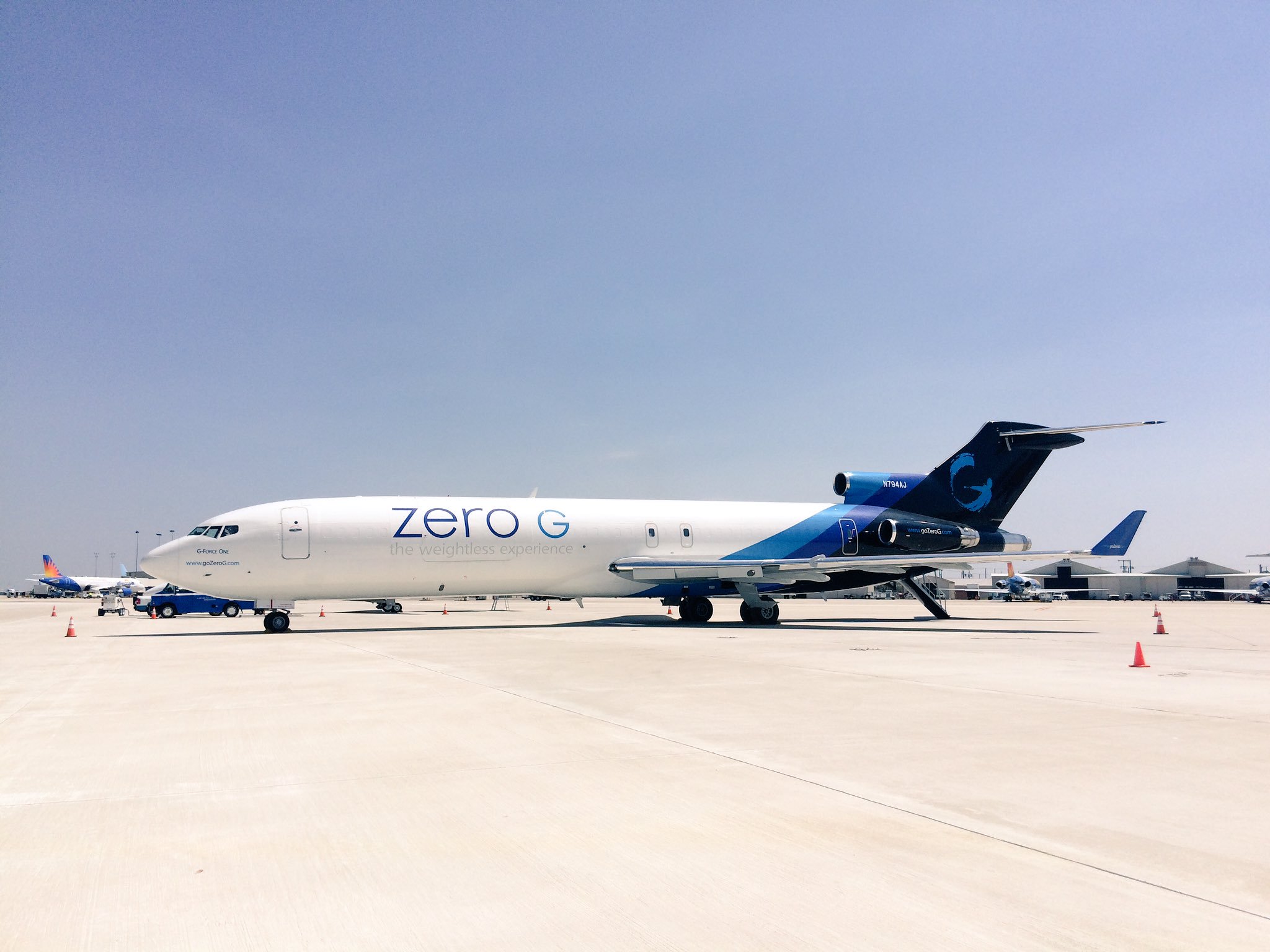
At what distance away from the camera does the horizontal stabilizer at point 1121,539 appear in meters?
26.1

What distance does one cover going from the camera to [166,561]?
2319cm

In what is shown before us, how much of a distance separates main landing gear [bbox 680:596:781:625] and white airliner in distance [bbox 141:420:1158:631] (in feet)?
0.16

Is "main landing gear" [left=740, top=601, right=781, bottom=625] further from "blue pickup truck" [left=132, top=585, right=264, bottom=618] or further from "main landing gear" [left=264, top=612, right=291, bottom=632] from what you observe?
"blue pickup truck" [left=132, top=585, right=264, bottom=618]

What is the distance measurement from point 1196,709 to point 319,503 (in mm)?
21776

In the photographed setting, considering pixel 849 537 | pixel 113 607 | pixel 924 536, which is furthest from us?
pixel 113 607

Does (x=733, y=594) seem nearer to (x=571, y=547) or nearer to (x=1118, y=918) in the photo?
(x=571, y=547)

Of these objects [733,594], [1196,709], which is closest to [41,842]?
[1196,709]

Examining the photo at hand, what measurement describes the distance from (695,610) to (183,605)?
1000 inches

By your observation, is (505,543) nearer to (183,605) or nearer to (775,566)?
(775,566)

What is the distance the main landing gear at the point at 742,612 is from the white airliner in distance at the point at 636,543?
0.05m

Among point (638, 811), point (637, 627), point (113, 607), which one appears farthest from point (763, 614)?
point (113, 607)

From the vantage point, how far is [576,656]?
15836 mm

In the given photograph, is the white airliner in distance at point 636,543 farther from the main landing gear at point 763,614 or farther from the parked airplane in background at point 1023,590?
the parked airplane in background at point 1023,590

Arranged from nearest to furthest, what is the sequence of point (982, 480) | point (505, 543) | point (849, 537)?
1. point (505, 543)
2. point (849, 537)
3. point (982, 480)
